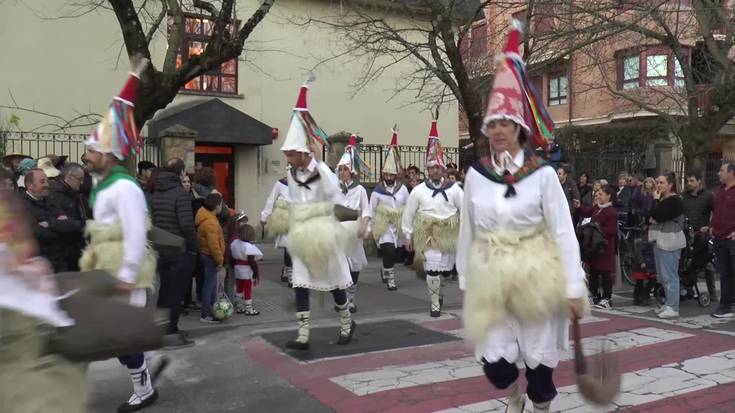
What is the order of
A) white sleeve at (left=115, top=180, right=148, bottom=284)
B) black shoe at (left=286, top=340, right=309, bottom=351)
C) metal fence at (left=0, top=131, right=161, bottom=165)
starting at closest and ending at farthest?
white sleeve at (left=115, top=180, right=148, bottom=284) → black shoe at (left=286, top=340, right=309, bottom=351) → metal fence at (left=0, top=131, right=161, bottom=165)

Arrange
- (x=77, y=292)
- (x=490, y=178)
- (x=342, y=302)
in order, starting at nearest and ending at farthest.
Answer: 1. (x=77, y=292)
2. (x=490, y=178)
3. (x=342, y=302)

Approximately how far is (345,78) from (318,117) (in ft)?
4.80

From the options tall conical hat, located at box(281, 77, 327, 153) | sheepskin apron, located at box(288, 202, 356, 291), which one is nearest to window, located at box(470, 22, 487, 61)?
tall conical hat, located at box(281, 77, 327, 153)

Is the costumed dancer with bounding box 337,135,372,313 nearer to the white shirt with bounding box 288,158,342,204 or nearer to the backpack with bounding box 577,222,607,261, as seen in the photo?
the white shirt with bounding box 288,158,342,204

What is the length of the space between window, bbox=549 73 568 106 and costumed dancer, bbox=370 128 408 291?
1978cm

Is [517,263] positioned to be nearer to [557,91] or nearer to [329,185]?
[329,185]

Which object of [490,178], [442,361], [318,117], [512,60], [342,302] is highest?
[318,117]

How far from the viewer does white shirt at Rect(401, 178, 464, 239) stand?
329 inches

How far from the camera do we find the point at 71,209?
6.92m

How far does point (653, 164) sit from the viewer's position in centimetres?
1738

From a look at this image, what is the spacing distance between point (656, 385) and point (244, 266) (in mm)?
4994


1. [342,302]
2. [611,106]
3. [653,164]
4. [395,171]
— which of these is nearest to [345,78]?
[395,171]

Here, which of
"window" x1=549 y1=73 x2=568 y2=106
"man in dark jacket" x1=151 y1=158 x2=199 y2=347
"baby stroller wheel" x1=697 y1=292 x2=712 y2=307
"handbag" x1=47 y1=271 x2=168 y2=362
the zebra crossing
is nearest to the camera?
"handbag" x1=47 y1=271 x2=168 y2=362

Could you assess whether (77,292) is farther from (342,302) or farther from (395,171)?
(395,171)
